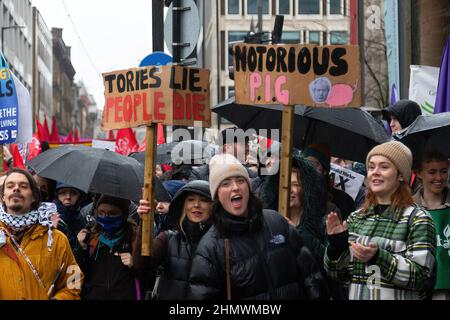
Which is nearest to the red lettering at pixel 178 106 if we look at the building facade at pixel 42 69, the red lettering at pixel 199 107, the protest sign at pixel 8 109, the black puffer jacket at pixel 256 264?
the red lettering at pixel 199 107

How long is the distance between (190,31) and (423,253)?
5942mm

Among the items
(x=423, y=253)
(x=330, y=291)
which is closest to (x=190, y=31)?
(x=330, y=291)

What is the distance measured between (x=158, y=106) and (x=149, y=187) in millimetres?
727

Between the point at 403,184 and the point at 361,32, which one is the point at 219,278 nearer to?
the point at 403,184

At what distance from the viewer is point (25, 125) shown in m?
11.5

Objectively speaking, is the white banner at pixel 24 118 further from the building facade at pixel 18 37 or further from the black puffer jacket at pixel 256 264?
the building facade at pixel 18 37

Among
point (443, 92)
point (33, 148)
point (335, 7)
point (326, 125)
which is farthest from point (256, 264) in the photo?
point (335, 7)

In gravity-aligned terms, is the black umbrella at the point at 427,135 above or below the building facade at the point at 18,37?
below

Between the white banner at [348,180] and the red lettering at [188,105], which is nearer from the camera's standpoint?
the red lettering at [188,105]

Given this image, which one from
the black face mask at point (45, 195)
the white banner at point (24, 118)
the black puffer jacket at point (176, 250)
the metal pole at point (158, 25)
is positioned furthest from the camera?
the metal pole at point (158, 25)

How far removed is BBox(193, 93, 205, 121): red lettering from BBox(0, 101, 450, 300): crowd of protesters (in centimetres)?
66

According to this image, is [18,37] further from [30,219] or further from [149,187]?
[30,219]

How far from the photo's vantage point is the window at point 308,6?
225ft

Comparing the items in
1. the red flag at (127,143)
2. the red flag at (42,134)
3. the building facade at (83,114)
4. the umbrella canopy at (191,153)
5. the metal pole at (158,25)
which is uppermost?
the building facade at (83,114)
